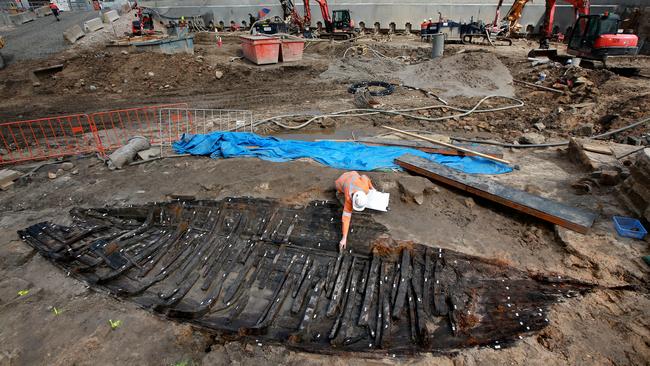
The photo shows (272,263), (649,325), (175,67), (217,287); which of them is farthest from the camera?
(175,67)

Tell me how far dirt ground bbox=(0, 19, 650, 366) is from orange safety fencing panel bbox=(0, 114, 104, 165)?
0.85 metres

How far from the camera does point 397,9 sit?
25.2 metres

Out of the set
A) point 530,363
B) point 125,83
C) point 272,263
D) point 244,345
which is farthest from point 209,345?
point 125,83

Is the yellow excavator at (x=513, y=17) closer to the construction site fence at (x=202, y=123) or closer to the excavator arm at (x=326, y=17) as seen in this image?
the excavator arm at (x=326, y=17)

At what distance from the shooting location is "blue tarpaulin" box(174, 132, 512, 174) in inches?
288

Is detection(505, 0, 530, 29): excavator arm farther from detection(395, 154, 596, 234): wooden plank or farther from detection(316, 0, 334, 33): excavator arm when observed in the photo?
detection(395, 154, 596, 234): wooden plank

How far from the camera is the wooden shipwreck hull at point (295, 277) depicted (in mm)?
4211

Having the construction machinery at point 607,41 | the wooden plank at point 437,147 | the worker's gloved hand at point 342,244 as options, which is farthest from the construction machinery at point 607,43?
the worker's gloved hand at point 342,244

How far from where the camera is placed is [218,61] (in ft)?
55.7

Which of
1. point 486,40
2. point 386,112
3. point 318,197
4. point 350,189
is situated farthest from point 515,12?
point 350,189

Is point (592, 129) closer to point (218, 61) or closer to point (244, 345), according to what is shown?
point (244, 345)

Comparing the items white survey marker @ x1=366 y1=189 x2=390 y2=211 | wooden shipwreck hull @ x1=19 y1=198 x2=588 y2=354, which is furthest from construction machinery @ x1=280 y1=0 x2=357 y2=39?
white survey marker @ x1=366 y1=189 x2=390 y2=211

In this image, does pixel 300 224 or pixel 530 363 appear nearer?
pixel 530 363

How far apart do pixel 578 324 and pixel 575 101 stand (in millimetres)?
9647
